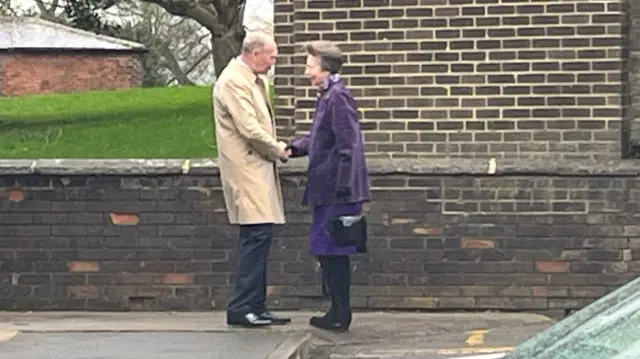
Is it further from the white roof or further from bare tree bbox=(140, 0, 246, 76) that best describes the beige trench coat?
the white roof

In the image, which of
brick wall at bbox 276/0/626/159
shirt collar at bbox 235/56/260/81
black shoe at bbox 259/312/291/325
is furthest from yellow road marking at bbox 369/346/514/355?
brick wall at bbox 276/0/626/159

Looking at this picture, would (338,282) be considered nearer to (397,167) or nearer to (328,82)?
(328,82)

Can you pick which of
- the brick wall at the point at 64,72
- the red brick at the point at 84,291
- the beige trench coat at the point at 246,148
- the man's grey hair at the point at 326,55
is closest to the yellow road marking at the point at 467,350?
the beige trench coat at the point at 246,148

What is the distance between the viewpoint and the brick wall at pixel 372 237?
8.58 meters

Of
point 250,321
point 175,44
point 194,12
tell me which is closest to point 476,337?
point 250,321

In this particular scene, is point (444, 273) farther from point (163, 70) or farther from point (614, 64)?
point (163, 70)

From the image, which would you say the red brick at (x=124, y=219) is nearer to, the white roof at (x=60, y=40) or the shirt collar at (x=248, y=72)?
the shirt collar at (x=248, y=72)

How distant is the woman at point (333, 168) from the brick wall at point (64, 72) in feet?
87.7

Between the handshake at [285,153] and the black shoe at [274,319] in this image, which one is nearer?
the handshake at [285,153]

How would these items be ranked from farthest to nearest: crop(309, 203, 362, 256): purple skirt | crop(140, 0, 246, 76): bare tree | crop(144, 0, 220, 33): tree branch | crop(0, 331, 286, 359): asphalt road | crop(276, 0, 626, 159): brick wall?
crop(140, 0, 246, 76): bare tree
crop(144, 0, 220, 33): tree branch
crop(276, 0, 626, 159): brick wall
crop(309, 203, 362, 256): purple skirt
crop(0, 331, 286, 359): asphalt road

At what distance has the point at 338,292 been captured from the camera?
25.0ft

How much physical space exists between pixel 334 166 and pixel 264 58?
2.51 ft

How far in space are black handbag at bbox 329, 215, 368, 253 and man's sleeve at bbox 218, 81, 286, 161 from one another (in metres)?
0.54

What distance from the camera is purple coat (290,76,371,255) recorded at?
24.1 ft
